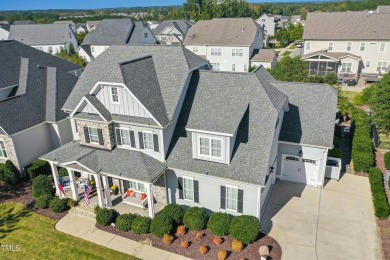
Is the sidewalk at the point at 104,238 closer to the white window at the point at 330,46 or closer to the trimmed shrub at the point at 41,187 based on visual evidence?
the trimmed shrub at the point at 41,187

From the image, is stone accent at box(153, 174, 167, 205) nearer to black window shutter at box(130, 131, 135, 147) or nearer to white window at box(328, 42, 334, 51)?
black window shutter at box(130, 131, 135, 147)

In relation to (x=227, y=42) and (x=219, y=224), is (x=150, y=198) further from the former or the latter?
(x=227, y=42)

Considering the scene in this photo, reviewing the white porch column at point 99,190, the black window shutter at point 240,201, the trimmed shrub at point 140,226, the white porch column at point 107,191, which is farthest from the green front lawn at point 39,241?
the black window shutter at point 240,201

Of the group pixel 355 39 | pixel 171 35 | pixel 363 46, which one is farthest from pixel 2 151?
pixel 363 46

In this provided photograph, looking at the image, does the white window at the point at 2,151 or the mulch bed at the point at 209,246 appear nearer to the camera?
the mulch bed at the point at 209,246

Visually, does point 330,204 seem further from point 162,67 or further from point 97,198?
point 97,198
